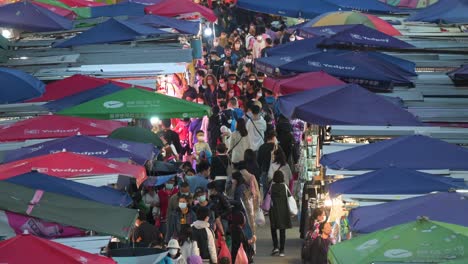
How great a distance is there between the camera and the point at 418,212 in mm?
12641

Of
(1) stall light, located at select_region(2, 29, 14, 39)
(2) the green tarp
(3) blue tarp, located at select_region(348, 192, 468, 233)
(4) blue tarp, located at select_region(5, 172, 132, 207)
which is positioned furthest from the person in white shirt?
(2) the green tarp

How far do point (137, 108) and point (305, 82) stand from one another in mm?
3152

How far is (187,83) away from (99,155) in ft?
32.4

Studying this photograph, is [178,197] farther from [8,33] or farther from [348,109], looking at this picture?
[8,33]

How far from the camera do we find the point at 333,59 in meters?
22.7

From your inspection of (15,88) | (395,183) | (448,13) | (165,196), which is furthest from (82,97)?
(448,13)

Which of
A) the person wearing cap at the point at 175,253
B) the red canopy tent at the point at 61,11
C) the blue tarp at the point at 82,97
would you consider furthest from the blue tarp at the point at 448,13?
the person wearing cap at the point at 175,253

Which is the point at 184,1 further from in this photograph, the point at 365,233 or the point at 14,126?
the point at 365,233

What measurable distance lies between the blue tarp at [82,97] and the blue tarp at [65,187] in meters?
6.46

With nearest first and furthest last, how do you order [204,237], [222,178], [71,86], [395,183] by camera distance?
[395,183]
[204,237]
[222,178]
[71,86]

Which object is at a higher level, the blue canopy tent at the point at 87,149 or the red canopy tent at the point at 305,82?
the blue canopy tent at the point at 87,149

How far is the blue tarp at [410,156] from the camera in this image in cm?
1579

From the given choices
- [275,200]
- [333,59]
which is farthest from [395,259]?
[333,59]

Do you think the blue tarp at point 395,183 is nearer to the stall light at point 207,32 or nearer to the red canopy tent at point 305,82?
the red canopy tent at point 305,82
